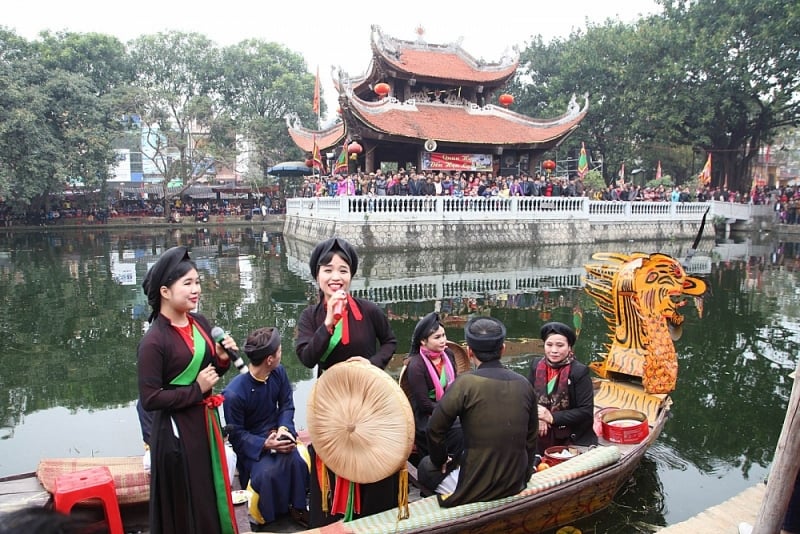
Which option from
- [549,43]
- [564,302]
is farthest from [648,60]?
[564,302]

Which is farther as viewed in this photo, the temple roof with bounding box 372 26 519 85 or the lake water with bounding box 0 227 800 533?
the temple roof with bounding box 372 26 519 85

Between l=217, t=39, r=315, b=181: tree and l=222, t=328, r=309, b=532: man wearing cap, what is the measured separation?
36.1 metres

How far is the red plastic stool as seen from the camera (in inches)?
111

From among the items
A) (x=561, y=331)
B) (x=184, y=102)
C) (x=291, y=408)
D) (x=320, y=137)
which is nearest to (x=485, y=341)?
(x=561, y=331)

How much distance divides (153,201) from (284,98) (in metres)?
11.3

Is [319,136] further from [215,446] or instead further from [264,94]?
[215,446]

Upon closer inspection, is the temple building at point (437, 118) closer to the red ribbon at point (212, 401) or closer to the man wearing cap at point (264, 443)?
the man wearing cap at point (264, 443)

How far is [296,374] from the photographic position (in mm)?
7469

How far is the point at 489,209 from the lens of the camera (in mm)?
20984

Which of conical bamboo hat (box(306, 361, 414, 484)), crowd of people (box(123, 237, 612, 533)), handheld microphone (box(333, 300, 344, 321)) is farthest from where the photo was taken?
handheld microphone (box(333, 300, 344, 321))

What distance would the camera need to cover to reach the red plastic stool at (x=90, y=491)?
9.25ft

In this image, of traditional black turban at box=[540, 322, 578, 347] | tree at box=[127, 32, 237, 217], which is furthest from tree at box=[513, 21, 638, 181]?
traditional black turban at box=[540, 322, 578, 347]

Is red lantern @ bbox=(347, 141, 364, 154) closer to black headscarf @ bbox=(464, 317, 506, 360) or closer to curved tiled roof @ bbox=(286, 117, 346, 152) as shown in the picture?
curved tiled roof @ bbox=(286, 117, 346, 152)

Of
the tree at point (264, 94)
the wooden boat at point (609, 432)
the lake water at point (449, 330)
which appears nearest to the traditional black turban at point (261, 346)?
the wooden boat at point (609, 432)
